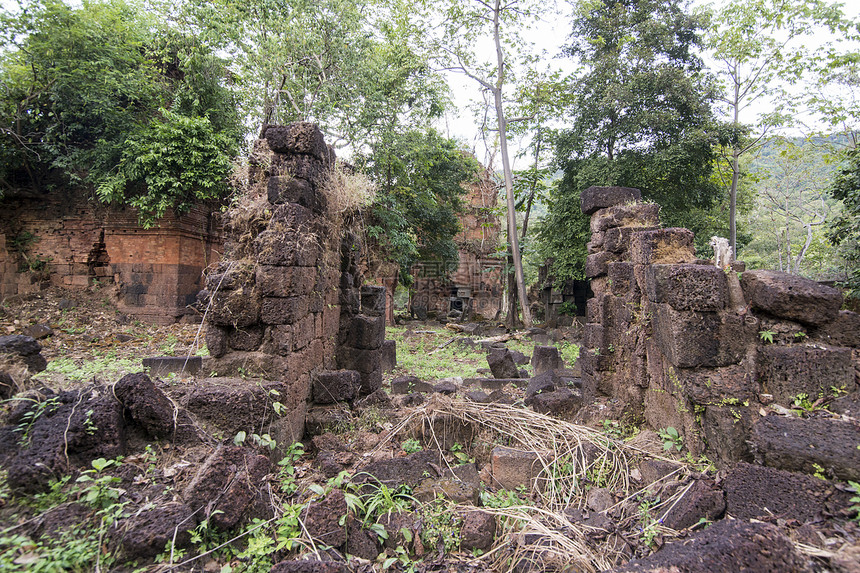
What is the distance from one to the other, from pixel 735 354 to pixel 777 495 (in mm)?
1429

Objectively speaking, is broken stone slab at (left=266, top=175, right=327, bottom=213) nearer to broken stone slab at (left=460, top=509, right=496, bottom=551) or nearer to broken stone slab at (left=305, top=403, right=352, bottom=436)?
broken stone slab at (left=305, top=403, right=352, bottom=436)

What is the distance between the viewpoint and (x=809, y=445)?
2.77m

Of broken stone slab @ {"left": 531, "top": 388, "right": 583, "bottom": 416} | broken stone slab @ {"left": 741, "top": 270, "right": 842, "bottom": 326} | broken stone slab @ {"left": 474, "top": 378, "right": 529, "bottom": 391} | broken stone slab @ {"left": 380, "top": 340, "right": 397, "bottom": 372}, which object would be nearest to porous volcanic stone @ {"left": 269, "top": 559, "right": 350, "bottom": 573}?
broken stone slab @ {"left": 531, "top": 388, "right": 583, "bottom": 416}

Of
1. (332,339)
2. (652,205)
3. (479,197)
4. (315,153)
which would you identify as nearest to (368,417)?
(332,339)

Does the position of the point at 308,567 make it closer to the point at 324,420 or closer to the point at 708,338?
the point at 324,420

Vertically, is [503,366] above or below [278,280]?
below

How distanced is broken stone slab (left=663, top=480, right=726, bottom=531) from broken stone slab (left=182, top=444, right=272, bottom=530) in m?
2.79

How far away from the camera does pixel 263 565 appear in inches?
107

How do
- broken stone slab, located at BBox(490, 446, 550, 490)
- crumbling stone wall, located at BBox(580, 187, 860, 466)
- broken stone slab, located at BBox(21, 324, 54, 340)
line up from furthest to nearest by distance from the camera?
broken stone slab, located at BBox(21, 324, 54, 340) < broken stone slab, located at BBox(490, 446, 550, 490) < crumbling stone wall, located at BBox(580, 187, 860, 466)

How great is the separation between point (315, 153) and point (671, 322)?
399cm

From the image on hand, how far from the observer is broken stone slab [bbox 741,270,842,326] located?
3.48 meters

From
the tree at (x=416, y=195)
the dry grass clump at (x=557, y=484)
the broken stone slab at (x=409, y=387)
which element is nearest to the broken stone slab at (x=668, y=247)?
the dry grass clump at (x=557, y=484)

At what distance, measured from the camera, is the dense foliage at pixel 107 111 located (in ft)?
40.1

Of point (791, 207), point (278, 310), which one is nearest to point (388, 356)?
point (278, 310)
